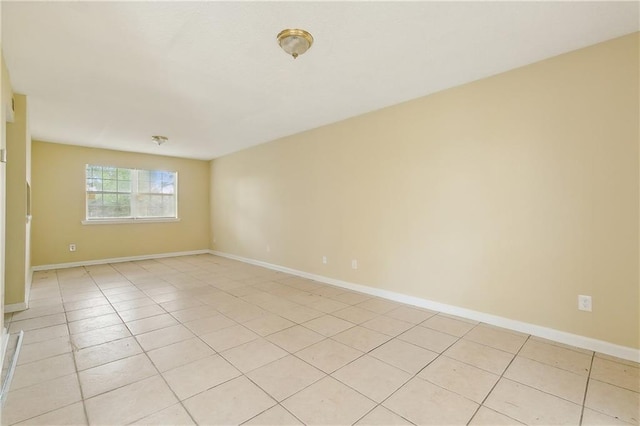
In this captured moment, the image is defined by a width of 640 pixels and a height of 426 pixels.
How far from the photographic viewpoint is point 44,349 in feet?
7.55

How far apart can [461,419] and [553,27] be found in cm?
262

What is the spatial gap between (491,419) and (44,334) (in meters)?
3.54

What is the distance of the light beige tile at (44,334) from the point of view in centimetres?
246

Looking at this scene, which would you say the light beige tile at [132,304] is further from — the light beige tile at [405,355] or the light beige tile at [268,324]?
the light beige tile at [405,355]

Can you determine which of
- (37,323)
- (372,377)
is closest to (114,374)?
(37,323)

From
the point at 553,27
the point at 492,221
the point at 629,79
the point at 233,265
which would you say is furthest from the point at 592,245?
the point at 233,265

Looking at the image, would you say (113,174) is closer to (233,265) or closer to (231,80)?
(233,265)

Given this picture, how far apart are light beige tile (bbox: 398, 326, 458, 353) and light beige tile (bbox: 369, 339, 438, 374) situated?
75 millimetres

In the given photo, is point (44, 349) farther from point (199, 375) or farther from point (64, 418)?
point (199, 375)

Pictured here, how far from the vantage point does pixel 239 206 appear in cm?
624

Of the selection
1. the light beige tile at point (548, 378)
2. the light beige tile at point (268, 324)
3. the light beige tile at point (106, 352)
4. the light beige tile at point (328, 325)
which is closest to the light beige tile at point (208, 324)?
the light beige tile at point (268, 324)

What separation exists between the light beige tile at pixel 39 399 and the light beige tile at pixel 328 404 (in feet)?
4.30

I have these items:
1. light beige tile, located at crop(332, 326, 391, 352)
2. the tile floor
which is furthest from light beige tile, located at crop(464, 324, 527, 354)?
light beige tile, located at crop(332, 326, 391, 352)

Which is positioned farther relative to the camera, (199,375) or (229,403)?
(199,375)
